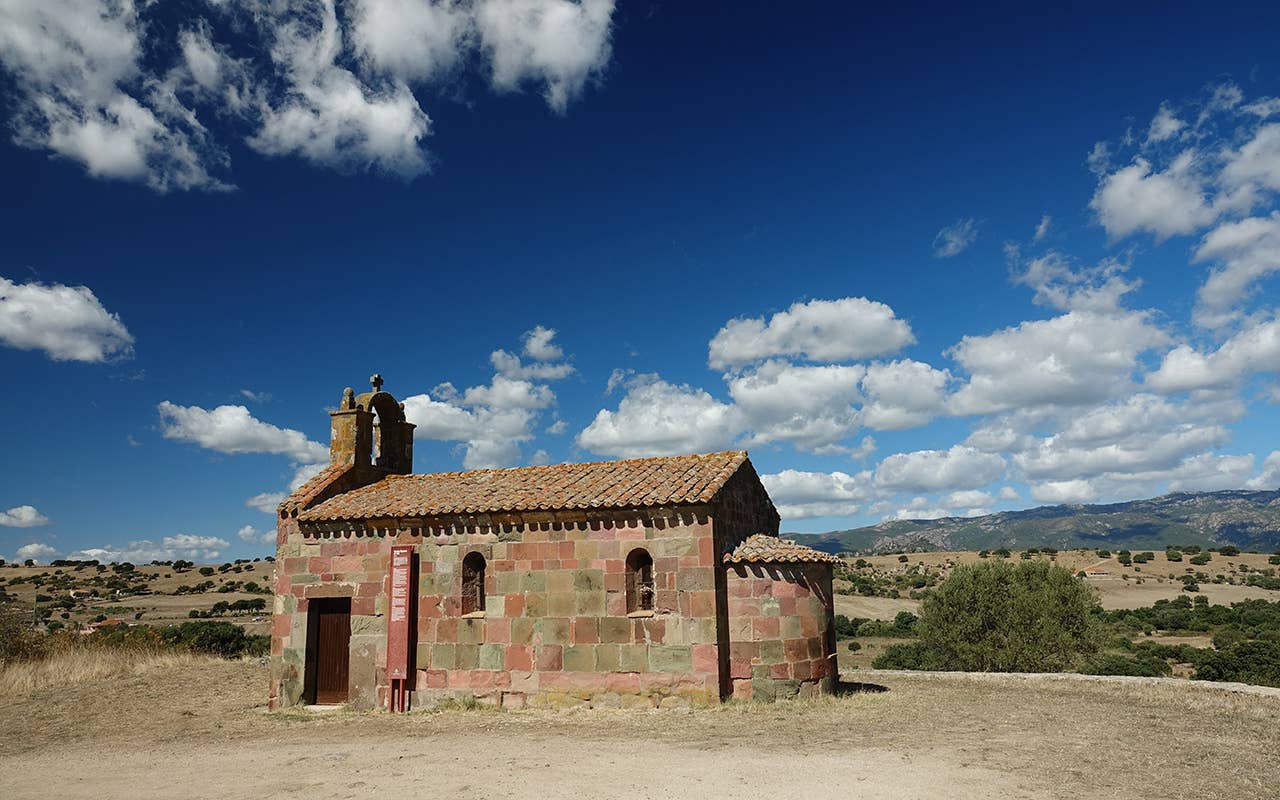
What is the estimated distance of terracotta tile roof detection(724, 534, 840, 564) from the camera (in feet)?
50.1

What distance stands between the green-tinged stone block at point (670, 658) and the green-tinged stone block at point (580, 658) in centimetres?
116

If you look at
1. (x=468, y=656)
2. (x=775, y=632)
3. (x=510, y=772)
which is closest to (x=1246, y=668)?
(x=775, y=632)

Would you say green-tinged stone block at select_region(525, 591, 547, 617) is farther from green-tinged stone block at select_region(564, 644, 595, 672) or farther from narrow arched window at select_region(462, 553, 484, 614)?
narrow arched window at select_region(462, 553, 484, 614)

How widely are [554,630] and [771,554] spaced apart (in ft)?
14.5

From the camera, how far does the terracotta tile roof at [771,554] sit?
15258 mm

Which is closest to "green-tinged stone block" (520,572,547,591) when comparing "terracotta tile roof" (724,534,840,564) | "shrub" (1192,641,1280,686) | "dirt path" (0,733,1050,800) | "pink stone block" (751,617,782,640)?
"terracotta tile roof" (724,534,840,564)

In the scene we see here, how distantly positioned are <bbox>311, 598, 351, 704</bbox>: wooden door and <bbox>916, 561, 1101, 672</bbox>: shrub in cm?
1881

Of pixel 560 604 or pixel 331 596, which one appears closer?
pixel 560 604

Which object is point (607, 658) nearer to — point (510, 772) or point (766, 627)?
point (766, 627)

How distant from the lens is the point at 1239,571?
67.9 m

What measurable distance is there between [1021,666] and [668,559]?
1566cm

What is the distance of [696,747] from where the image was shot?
1136 centimetres

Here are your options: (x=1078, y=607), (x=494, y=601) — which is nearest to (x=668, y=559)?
(x=494, y=601)

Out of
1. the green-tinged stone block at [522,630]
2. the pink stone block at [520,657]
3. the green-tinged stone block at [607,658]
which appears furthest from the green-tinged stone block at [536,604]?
the green-tinged stone block at [607,658]
